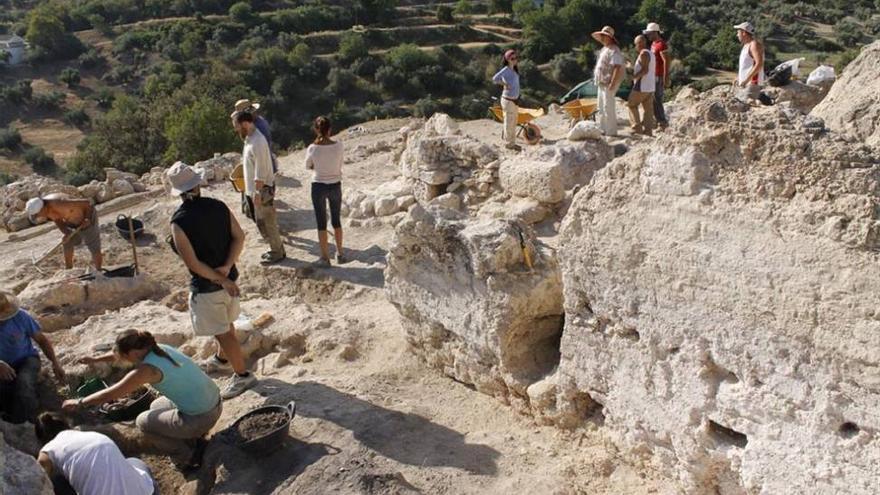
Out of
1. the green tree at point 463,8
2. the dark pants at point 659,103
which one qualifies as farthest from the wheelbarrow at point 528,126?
the green tree at point 463,8

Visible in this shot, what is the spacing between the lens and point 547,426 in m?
5.03

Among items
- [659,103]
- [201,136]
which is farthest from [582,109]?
[201,136]

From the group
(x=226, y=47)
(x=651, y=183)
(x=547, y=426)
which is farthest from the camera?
(x=226, y=47)

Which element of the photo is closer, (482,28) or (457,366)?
(457,366)

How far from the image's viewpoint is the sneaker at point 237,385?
558cm

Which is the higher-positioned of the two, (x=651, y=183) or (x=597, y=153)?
(x=651, y=183)

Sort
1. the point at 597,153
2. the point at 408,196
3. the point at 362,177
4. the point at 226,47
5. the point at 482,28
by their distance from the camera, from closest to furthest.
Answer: the point at 597,153
the point at 408,196
the point at 362,177
the point at 226,47
the point at 482,28

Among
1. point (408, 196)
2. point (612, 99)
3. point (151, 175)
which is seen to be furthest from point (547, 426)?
point (151, 175)

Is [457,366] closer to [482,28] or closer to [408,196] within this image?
[408,196]

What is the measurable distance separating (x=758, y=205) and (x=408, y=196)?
6.27 m

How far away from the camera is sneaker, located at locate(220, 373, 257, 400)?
18.3 feet

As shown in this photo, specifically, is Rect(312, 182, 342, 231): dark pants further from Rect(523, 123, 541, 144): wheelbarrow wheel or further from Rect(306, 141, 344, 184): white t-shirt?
Rect(523, 123, 541, 144): wheelbarrow wheel

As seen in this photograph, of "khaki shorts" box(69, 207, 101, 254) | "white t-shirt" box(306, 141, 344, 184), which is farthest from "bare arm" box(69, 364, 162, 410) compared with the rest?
"khaki shorts" box(69, 207, 101, 254)

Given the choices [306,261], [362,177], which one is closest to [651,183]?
[306,261]
